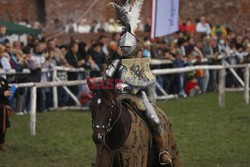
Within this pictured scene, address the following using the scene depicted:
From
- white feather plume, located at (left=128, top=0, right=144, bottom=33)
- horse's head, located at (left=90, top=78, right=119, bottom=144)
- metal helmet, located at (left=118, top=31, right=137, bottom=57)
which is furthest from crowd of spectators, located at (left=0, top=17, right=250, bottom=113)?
horse's head, located at (left=90, top=78, right=119, bottom=144)

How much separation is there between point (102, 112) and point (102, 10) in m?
23.3

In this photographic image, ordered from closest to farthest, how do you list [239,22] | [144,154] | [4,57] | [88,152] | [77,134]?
[144,154] → [88,152] → [77,134] → [4,57] → [239,22]

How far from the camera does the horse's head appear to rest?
25.8ft

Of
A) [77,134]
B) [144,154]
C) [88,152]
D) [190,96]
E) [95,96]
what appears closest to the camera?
[95,96]

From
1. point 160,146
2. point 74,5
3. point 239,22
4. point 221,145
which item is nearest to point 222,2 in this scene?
point 239,22

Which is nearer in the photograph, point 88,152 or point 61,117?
point 88,152

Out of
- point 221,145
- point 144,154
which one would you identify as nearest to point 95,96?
point 144,154

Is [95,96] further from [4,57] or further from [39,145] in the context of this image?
[4,57]

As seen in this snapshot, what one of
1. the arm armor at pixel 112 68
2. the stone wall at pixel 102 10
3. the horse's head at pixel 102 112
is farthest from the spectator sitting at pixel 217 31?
the horse's head at pixel 102 112

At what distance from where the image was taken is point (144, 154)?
28.4ft

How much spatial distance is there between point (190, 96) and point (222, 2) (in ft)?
37.3

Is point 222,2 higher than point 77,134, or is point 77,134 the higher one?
point 222,2

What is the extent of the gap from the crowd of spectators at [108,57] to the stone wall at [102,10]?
3.73m

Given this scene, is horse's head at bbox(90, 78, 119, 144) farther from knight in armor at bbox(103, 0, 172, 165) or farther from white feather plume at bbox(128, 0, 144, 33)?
white feather plume at bbox(128, 0, 144, 33)
